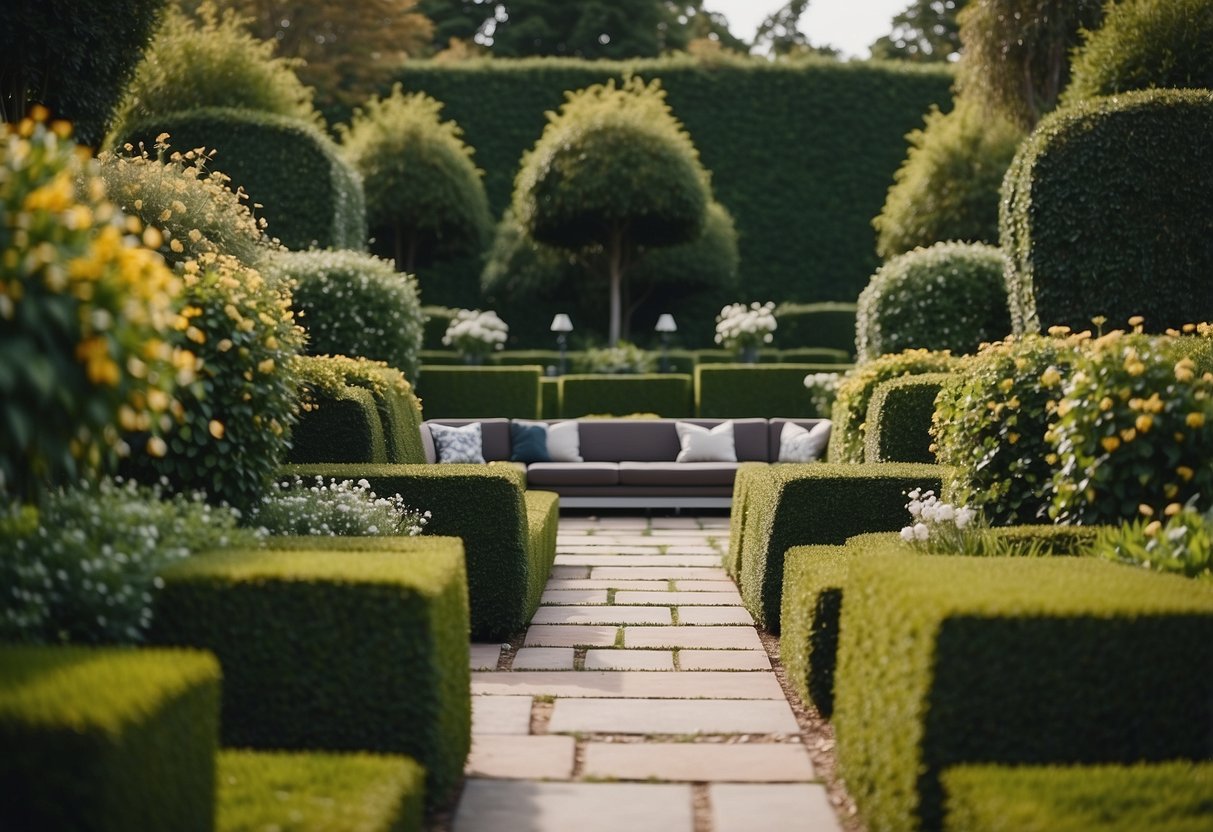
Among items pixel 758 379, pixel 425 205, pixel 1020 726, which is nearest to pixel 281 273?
pixel 758 379

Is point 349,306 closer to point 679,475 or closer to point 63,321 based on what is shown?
point 679,475

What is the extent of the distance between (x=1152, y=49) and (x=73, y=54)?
25.7ft

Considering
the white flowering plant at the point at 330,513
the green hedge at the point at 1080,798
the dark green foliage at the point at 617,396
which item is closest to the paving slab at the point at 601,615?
the white flowering plant at the point at 330,513

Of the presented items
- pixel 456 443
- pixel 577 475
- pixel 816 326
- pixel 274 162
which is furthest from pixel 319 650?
pixel 816 326

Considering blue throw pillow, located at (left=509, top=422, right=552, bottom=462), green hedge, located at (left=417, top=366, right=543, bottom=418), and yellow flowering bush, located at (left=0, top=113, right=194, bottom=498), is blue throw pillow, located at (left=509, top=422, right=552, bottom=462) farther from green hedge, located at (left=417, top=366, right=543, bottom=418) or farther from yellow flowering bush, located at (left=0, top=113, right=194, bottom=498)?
yellow flowering bush, located at (left=0, top=113, right=194, bottom=498)

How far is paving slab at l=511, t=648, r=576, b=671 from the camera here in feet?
15.3

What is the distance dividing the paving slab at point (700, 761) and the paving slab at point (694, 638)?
1302 millimetres

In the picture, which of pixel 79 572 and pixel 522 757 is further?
pixel 522 757

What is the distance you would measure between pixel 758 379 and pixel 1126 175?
16.0 feet

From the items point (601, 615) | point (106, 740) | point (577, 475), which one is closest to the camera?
point (106, 740)

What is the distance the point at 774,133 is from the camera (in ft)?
72.1

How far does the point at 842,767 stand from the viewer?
337 cm

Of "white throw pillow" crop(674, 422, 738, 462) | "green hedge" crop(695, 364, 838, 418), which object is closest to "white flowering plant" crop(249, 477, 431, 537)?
"white throw pillow" crop(674, 422, 738, 462)

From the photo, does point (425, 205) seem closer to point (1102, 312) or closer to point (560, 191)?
point (560, 191)
